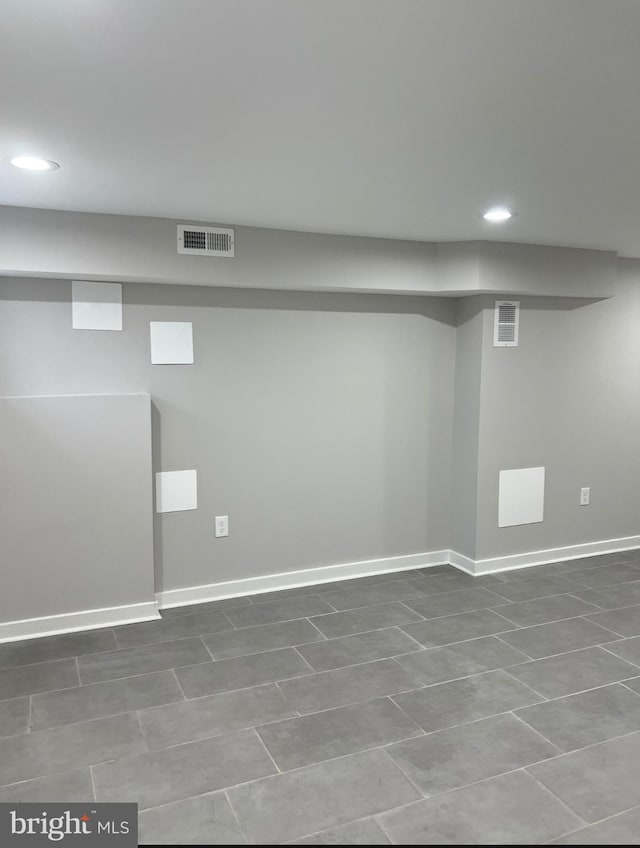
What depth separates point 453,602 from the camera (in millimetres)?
3957

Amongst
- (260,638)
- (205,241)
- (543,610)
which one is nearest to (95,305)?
(205,241)

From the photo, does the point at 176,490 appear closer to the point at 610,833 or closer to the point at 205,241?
the point at 205,241

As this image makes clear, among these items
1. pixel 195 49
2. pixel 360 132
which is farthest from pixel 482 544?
pixel 195 49

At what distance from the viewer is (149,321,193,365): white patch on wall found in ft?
12.2

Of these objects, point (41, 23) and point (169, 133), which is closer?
point (41, 23)

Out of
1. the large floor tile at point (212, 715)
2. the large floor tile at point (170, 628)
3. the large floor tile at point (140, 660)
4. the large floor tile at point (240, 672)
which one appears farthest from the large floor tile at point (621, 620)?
the large floor tile at point (140, 660)

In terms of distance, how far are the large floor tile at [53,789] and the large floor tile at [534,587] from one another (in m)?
2.63

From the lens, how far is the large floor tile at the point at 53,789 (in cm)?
218

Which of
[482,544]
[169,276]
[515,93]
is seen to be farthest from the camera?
[482,544]

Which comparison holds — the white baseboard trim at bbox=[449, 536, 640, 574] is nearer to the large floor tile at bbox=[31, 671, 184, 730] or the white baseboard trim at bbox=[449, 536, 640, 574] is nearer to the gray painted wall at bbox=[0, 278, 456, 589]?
the gray painted wall at bbox=[0, 278, 456, 589]

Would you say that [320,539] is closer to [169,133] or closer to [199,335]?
[199,335]

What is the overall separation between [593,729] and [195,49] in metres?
2.72

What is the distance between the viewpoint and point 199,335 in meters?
3.84

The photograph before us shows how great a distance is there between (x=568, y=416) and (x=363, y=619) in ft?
7.09
